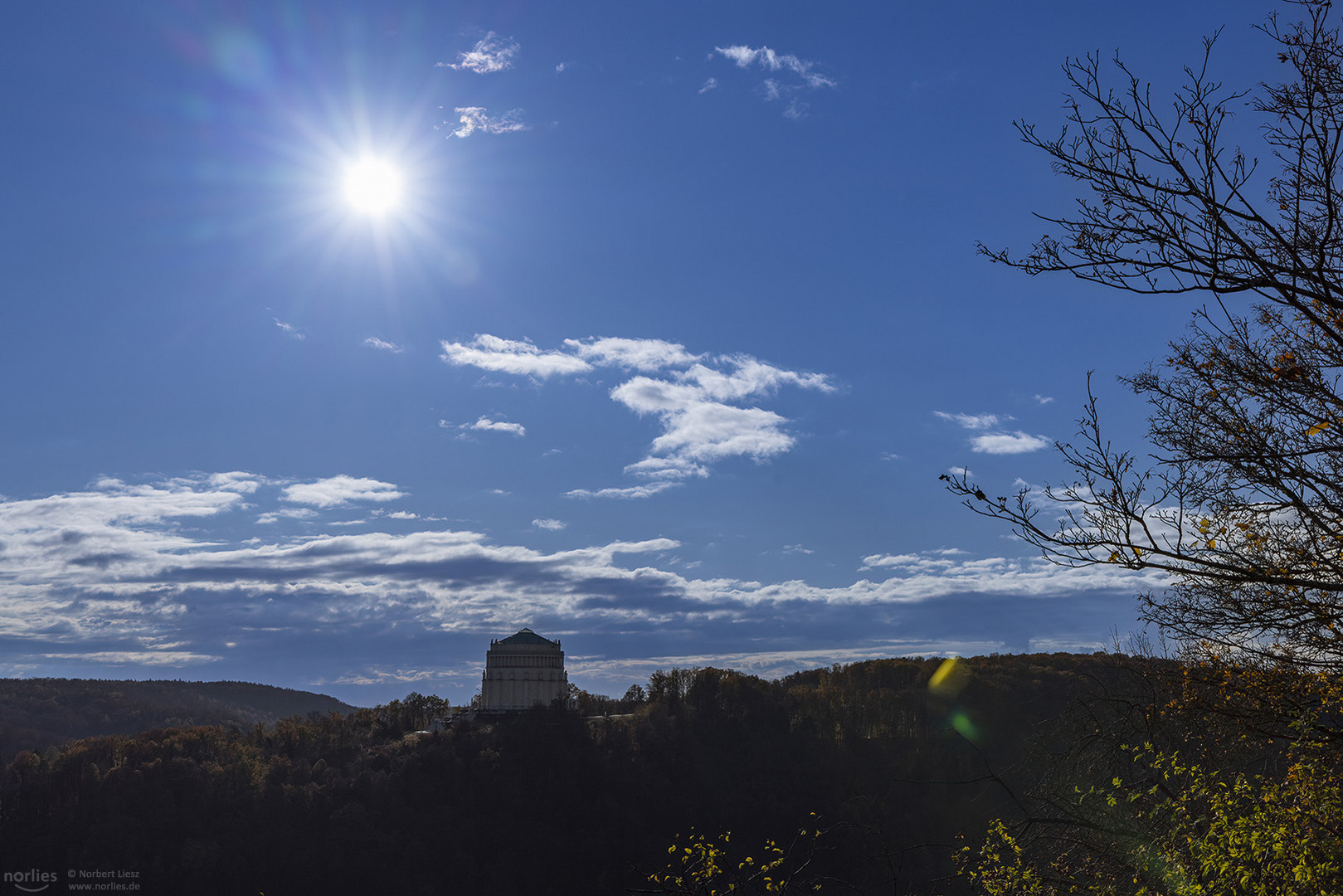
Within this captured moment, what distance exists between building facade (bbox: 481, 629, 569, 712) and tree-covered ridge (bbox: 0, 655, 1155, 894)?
4825 mm

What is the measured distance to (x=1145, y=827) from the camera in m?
10.2

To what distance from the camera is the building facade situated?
102062 mm

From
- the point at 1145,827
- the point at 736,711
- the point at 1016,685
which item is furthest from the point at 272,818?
the point at 1145,827

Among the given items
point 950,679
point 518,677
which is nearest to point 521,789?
point 518,677

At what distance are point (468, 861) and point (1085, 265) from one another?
85.5 m

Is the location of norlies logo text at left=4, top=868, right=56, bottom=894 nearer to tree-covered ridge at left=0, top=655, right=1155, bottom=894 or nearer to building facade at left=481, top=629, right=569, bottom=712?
tree-covered ridge at left=0, top=655, right=1155, bottom=894

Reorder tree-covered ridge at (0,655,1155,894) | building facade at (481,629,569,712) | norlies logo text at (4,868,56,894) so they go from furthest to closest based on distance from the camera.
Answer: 1. building facade at (481,629,569,712)
2. tree-covered ridge at (0,655,1155,894)
3. norlies logo text at (4,868,56,894)

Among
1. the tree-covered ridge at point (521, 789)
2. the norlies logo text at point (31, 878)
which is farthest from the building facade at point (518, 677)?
the norlies logo text at point (31, 878)

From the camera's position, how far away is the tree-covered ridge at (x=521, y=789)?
7869 centimetres

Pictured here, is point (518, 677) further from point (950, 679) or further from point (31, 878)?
point (950, 679)

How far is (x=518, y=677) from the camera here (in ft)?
335

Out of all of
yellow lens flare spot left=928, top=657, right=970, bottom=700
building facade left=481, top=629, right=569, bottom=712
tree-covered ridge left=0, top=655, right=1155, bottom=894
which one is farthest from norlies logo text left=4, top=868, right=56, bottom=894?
yellow lens flare spot left=928, top=657, right=970, bottom=700

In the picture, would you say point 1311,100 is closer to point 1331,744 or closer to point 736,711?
point 1331,744

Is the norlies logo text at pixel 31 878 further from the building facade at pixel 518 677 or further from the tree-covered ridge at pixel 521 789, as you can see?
the building facade at pixel 518 677
